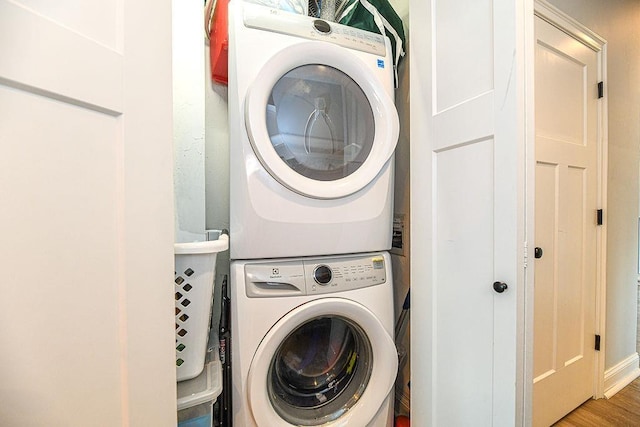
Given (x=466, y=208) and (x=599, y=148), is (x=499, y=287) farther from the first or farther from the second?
(x=599, y=148)

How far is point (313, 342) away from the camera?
1073 millimetres

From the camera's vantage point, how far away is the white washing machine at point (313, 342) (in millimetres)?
859

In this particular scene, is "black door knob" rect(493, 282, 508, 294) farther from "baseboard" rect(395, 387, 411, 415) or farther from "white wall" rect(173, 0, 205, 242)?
"white wall" rect(173, 0, 205, 242)

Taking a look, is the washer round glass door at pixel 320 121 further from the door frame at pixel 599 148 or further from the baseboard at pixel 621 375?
the baseboard at pixel 621 375

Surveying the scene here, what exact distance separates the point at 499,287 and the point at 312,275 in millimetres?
554

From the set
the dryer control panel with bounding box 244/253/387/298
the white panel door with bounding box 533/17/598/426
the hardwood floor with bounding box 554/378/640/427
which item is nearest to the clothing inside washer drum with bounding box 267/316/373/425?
the dryer control panel with bounding box 244/253/387/298

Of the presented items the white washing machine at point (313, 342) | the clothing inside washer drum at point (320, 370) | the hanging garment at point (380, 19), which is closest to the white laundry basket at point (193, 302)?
the white washing machine at point (313, 342)

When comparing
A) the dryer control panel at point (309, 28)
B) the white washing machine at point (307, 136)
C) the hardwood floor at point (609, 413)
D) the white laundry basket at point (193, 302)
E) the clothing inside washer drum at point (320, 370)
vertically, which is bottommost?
the hardwood floor at point (609, 413)

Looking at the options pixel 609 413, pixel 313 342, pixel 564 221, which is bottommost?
pixel 609 413

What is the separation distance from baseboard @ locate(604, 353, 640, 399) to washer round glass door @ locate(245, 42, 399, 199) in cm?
167

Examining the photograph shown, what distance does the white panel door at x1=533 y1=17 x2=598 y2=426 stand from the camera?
1088mm

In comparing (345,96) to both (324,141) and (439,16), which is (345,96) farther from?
(439,16)

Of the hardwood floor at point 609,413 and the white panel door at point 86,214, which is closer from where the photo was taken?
the white panel door at point 86,214

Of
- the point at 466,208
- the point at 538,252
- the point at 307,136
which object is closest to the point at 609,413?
the point at 538,252
